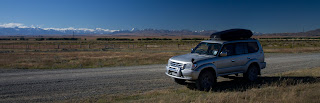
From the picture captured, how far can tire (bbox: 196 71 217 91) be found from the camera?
30.9 feet

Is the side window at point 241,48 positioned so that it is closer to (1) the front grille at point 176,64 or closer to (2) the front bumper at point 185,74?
(2) the front bumper at point 185,74

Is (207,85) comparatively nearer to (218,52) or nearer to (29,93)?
(218,52)

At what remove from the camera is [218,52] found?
388 inches

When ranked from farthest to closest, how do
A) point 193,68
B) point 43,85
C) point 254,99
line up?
point 43,85, point 193,68, point 254,99

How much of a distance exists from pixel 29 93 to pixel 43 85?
1598 mm

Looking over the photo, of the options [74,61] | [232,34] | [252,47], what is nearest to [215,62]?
[232,34]

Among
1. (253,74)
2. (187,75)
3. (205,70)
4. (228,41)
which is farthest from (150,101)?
(253,74)

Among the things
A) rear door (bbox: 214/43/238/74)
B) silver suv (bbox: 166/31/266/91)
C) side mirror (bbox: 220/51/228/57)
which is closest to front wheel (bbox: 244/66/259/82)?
silver suv (bbox: 166/31/266/91)

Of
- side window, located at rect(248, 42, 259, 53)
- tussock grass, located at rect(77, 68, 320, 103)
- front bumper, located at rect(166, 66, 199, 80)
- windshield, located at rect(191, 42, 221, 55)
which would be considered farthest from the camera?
side window, located at rect(248, 42, 259, 53)

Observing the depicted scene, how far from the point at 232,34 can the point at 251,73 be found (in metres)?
1.81

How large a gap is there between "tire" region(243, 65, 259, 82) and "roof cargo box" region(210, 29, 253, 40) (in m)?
1.29

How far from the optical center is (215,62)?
961 centimetres

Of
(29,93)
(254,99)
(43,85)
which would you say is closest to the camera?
(254,99)

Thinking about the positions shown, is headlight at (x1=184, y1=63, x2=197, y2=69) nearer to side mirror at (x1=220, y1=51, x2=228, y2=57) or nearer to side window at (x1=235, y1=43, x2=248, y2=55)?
side mirror at (x1=220, y1=51, x2=228, y2=57)
